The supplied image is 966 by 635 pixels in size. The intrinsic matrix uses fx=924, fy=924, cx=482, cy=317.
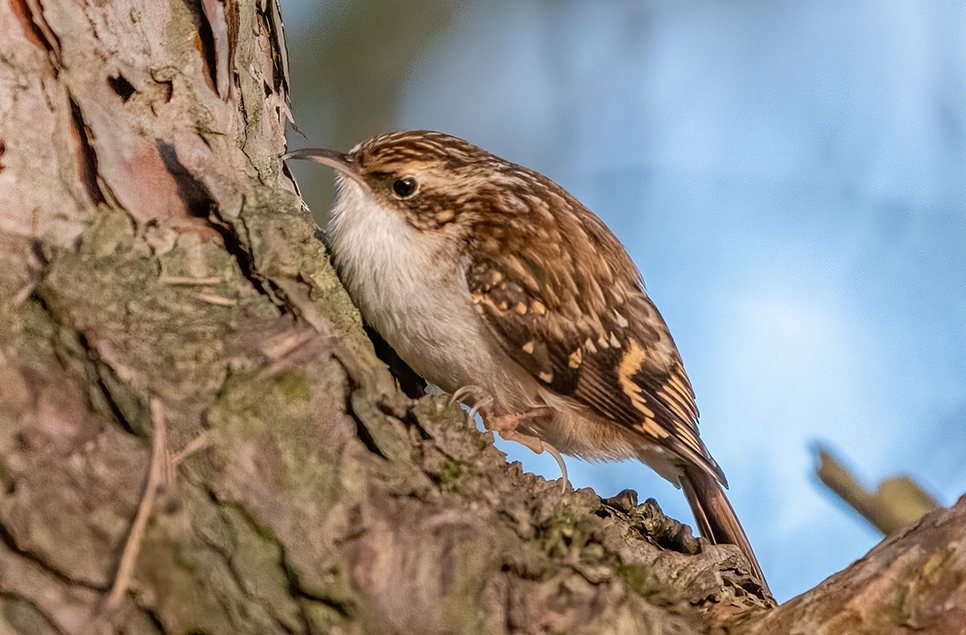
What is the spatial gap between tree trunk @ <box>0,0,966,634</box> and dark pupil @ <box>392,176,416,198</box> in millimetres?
344

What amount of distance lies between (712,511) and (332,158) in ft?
3.87

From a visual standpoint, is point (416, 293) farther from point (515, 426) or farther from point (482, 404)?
point (515, 426)

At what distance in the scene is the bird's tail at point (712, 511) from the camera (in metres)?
2.08

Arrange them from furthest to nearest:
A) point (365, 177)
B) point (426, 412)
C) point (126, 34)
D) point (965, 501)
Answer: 1. point (365, 177)
2. point (126, 34)
3. point (426, 412)
4. point (965, 501)

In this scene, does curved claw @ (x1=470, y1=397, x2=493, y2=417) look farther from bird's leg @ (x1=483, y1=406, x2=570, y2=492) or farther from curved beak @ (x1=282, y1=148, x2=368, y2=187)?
curved beak @ (x1=282, y1=148, x2=368, y2=187)

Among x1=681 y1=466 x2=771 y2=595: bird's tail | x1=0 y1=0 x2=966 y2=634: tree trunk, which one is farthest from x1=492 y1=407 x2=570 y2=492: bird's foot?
x1=681 y1=466 x2=771 y2=595: bird's tail

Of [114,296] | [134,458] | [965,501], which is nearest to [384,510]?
[134,458]

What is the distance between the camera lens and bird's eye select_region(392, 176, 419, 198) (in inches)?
76.4

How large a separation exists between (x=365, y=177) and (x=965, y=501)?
1.28m

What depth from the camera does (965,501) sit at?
121 centimetres

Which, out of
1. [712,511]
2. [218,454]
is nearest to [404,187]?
[218,454]

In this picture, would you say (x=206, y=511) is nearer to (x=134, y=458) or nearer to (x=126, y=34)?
(x=134, y=458)

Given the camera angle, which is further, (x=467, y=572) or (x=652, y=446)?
(x=652, y=446)

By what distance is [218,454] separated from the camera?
1.32 m
